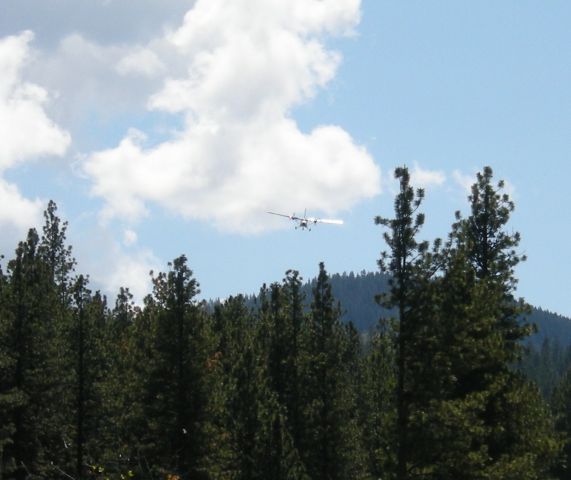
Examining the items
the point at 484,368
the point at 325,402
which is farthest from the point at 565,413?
the point at 484,368

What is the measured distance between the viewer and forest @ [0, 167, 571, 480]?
24984mm

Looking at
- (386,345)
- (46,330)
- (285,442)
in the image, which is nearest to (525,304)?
(386,345)

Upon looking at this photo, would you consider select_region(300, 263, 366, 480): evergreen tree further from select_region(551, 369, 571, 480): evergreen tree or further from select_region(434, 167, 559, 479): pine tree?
select_region(551, 369, 571, 480): evergreen tree

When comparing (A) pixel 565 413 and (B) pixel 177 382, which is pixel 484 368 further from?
(A) pixel 565 413

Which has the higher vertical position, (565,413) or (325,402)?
(325,402)

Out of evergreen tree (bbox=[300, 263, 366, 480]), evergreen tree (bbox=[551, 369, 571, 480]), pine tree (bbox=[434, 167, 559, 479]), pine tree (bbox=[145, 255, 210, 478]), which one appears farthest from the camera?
evergreen tree (bbox=[551, 369, 571, 480])

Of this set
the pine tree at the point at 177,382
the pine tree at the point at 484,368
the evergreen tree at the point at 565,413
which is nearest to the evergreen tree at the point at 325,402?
the pine tree at the point at 177,382

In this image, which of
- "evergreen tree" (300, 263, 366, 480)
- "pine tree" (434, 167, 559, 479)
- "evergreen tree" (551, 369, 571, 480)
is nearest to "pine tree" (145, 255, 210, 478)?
"evergreen tree" (300, 263, 366, 480)

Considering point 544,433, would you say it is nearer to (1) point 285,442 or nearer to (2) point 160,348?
(1) point 285,442

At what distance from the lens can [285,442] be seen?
3102 centimetres

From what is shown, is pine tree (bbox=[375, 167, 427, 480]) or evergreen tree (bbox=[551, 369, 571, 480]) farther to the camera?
evergreen tree (bbox=[551, 369, 571, 480])

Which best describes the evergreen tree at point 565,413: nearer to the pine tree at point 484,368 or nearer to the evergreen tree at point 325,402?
the evergreen tree at point 325,402

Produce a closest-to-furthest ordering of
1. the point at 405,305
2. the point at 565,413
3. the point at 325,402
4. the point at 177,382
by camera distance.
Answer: the point at 405,305, the point at 177,382, the point at 325,402, the point at 565,413

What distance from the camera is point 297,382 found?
3862 centimetres
